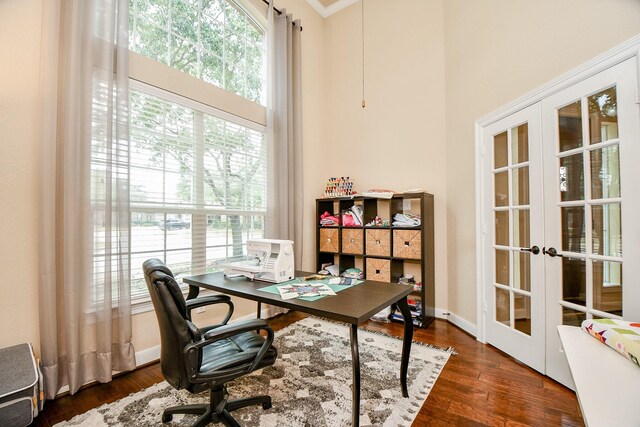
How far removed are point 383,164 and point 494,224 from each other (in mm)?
1563

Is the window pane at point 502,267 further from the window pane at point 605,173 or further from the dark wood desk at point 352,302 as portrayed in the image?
the dark wood desk at point 352,302

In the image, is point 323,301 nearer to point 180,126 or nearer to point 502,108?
point 180,126

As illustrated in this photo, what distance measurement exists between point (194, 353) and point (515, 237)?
256cm

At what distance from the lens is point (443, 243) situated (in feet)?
10.8

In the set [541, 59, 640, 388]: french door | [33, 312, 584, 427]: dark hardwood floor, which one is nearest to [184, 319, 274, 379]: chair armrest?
[33, 312, 584, 427]: dark hardwood floor

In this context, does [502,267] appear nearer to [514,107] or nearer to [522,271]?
[522,271]

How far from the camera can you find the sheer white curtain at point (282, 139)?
10.7 ft

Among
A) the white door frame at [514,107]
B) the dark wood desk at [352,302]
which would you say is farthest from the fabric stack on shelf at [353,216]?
the dark wood desk at [352,302]

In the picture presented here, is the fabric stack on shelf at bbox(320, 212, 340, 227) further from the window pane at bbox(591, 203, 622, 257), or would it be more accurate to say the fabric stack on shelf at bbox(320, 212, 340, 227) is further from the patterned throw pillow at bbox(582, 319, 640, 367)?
the patterned throw pillow at bbox(582, 319, 640, 367)

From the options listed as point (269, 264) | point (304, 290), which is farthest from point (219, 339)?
point (269, 264)

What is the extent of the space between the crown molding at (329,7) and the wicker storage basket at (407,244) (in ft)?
11.4

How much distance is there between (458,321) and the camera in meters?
3.02

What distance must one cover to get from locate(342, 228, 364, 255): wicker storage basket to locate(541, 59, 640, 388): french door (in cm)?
182

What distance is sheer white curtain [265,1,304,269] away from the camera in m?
3.25
